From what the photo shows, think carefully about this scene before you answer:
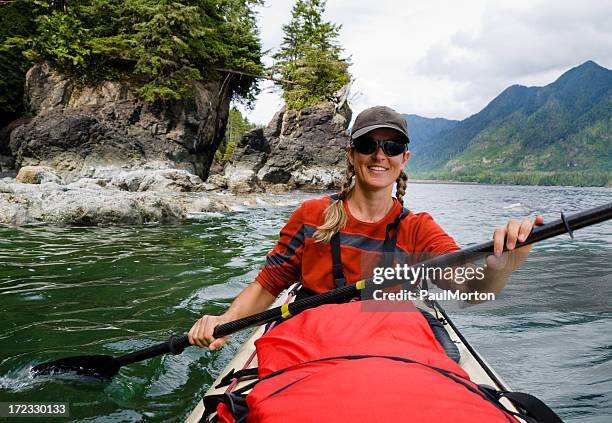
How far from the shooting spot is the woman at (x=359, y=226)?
8.09 ft

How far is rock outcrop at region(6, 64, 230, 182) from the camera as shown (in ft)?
64.8

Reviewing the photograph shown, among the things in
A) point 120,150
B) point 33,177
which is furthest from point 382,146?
point 120,150

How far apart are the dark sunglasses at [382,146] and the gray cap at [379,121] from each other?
47 mm

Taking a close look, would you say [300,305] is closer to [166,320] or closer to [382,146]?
[382,146]

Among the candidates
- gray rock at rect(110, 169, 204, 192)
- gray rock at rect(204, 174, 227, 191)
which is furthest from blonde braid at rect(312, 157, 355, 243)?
gray rock at rect(204, 174, 227, 191)

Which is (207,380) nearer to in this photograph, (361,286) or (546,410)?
(361,286)

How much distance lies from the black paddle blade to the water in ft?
0.28

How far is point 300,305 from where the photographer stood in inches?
93.6

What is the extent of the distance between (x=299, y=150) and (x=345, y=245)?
107ft

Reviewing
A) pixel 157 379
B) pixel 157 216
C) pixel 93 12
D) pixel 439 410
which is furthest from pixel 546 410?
pixel 93 12

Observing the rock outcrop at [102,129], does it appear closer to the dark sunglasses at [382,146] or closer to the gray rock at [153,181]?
the gray rock at [153,181]

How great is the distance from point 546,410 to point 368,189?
1439 mm

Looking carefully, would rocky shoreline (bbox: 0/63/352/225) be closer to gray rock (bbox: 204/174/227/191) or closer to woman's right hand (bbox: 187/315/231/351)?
gray rock (bbox: 204/174/227/191)

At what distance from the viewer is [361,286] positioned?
2221 millimetres
